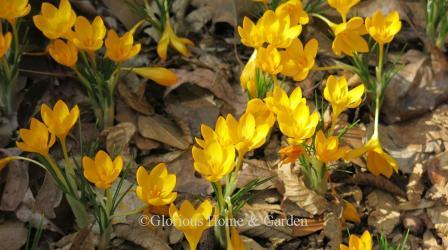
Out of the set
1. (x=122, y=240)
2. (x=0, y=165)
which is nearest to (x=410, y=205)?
(x=122, y=240)

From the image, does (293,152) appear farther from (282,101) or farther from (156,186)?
(156,186)

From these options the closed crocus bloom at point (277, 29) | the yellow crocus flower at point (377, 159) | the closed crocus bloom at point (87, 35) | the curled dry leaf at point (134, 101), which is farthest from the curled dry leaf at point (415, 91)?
the closed crocus bloom at point (87, 35)

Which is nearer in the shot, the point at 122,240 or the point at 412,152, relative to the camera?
the point at 122,240

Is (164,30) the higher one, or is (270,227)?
(164,30)

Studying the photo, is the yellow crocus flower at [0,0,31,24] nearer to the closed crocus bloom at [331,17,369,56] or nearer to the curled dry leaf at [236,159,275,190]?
the curled dry leaf at [236,159,275,190]

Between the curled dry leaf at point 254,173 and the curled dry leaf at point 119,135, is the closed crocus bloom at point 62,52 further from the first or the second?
the curled dry leaf at point 254,173

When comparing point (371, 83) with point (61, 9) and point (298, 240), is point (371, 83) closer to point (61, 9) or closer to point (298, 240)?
point (298, 240)
